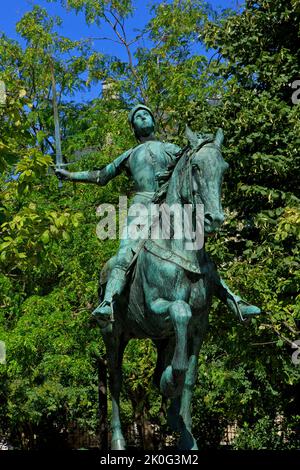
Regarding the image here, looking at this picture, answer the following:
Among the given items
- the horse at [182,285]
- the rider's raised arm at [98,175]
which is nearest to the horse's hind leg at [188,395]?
the horse at [182,285]

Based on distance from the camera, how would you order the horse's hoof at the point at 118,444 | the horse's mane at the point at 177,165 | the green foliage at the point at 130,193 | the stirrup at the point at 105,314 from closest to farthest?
the horse's mane at the point at 177,165, the stirrup at the point at 105,314, the horse's hoof at the point at 118,444, the green foliage at the point at 130,193

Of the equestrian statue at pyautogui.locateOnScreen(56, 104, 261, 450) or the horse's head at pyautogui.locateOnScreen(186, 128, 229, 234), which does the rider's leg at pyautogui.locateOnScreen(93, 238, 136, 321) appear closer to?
the equestrian statue at pyautogui.locateOnScreen(56, 104, 261, 450)

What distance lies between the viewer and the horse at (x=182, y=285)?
6.66 meters

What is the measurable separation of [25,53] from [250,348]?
12.4m

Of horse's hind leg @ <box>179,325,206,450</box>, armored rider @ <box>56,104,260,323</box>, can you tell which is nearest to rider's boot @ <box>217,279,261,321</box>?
armored rider @ <box>56,104,260,323</box>

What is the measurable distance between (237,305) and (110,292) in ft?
3.90

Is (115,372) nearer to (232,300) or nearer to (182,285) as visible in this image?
(232,300)

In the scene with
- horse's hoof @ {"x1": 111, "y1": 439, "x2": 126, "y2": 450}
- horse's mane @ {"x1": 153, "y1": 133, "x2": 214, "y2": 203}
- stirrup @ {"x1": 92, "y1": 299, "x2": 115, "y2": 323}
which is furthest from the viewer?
horse's hoof @ {"x1": 111, "y1": 439, "x2": 126, "y2": 450}

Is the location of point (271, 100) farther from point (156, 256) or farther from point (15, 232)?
point (156, 256)

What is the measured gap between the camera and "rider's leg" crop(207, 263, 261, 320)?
7281 mm

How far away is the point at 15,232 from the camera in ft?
35.2

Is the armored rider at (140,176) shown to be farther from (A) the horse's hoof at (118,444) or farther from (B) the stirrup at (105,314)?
(A) the horse's hoof at (118,444)

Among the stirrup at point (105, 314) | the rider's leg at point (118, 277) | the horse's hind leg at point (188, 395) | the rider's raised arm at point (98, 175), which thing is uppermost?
the rider's raised arm at point (98, 175)

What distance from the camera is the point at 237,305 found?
736 cm
